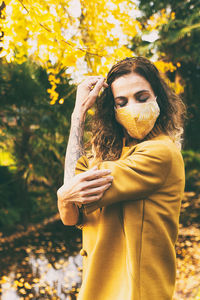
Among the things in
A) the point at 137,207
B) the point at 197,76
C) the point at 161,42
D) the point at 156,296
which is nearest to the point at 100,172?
the point at 137,207

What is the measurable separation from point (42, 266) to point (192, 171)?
7153 millimetres

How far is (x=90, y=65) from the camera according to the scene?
2.60 metres

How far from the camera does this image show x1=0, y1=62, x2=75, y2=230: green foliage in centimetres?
521

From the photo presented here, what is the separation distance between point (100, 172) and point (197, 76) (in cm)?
1210

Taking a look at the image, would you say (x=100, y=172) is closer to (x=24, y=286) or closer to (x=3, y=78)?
(x=24, y=286)

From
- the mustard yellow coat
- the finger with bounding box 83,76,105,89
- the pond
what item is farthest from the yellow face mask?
the pond

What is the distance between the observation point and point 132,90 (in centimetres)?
127

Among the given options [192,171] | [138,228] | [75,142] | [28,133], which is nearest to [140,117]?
[75,142]

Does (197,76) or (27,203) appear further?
(197,76)

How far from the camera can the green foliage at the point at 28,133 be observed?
5.21 meters

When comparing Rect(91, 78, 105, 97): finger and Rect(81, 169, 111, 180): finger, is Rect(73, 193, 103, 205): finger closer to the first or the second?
Rect(81, 169, 111, 180): finger

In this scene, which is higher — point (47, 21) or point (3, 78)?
point (3, 78)

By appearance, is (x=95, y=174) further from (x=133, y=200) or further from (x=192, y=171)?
(x=192, y=171)

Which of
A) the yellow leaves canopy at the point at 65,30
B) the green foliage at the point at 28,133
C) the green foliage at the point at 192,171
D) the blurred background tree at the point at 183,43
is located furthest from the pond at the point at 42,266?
the green foliage at the point at 192,171
